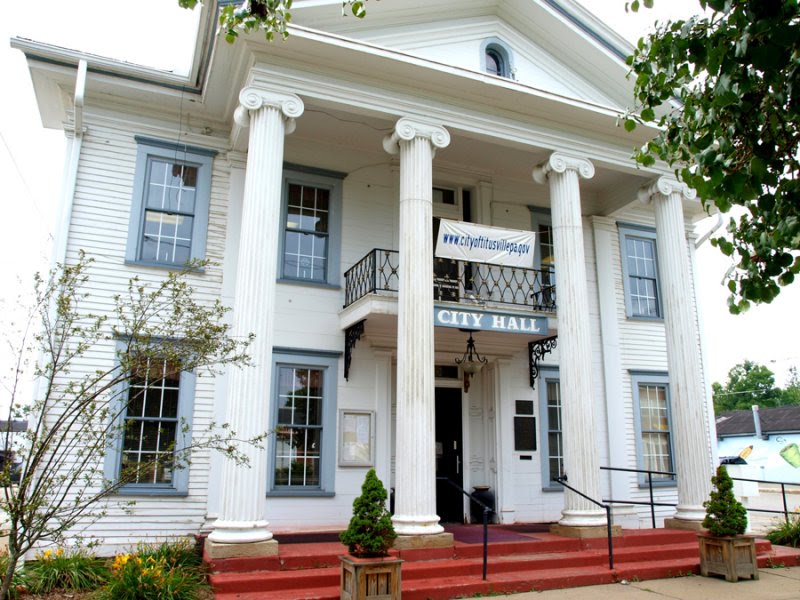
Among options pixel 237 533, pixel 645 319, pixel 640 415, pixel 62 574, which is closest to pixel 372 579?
pixel 237 533

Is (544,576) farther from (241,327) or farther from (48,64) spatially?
(48,64)

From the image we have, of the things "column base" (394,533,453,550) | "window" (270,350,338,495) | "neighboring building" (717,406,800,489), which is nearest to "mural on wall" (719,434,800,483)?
"neighboring building" (717,406,800,489)

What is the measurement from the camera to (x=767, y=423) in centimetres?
4694

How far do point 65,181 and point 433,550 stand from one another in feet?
26.7

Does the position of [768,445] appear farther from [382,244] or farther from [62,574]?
[62,574]

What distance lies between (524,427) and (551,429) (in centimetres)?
71

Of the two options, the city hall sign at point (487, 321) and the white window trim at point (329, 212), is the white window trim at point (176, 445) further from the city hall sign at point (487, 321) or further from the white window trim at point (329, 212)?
the city hall sign at point (487, 321)

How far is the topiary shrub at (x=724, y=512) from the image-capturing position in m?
9.34

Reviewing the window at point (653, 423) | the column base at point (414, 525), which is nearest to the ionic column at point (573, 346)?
the column base at point (414, 525)

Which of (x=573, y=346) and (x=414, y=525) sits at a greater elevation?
(x=573, y=346)

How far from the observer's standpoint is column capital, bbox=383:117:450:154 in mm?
10688

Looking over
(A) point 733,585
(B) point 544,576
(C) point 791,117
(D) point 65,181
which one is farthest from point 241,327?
(A) point 733,585

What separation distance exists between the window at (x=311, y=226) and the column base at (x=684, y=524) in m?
7.23

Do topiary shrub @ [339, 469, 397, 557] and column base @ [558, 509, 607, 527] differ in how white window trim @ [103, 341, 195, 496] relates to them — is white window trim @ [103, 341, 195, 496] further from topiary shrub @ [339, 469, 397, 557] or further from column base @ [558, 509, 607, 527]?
column base @ [558, 509, 607, 527]
